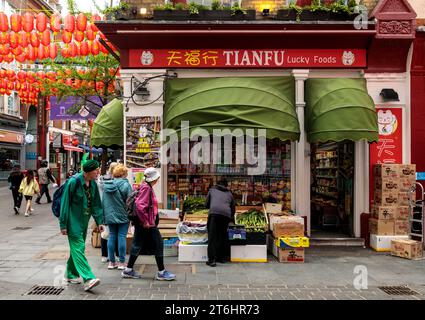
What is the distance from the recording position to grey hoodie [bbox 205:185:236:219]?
851 cm

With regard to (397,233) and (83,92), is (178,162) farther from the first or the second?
(83,92)

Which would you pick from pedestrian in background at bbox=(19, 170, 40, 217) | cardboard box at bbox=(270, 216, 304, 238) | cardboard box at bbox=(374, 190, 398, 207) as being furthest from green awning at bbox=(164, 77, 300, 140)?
pedestrian in background at bbox=(19, 170, 40, 217)

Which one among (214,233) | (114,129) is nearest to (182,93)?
(114,129)

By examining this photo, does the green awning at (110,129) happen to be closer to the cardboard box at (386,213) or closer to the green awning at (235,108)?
the green awning at (235,108)

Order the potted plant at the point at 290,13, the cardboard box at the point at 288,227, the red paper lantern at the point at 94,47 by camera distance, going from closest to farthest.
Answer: the cardboard box at the point at 288,227 → the potted plant at the point at 290,13 → the red paper lantern at the point at 94,47

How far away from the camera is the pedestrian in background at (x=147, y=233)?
23.8 ft

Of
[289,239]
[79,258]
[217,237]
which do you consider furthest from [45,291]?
[289,239]

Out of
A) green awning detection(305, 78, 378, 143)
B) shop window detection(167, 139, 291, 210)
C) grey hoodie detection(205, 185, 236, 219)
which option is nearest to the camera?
grey hoodie detection(205, 185, 236, 219)

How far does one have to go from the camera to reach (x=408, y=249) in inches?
360

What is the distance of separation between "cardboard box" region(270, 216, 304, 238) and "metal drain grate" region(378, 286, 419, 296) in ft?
7.23

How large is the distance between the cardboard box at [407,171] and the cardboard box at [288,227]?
9.12 feet

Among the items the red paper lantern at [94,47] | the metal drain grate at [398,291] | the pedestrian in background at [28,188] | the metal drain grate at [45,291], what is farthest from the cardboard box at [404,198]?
the pedestrian in background at [28,188]

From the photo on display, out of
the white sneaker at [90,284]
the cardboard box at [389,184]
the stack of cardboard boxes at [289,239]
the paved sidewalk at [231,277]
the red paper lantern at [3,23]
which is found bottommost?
the paved sidewalk at [231,277]

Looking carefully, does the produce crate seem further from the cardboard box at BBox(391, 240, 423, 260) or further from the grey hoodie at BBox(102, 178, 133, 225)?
the cardboard box at BBox(391, 240, 423, 260)
